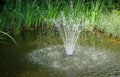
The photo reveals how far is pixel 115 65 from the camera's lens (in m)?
6.06

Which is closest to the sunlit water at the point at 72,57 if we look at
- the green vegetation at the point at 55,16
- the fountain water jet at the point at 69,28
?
the fountain water jet at the point at 69,28

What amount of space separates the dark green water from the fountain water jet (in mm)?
178

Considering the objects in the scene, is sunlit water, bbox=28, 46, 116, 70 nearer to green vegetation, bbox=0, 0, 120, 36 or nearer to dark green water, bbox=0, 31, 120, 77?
dark green water, bbox=0, 31, 120, 77

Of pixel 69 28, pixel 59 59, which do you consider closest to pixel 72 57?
pixel 59 59

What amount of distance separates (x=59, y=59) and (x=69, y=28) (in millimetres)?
2232

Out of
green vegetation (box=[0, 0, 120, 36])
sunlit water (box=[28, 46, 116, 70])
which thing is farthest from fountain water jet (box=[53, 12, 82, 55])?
sunlit water (box=[28, 46, 116, 70])

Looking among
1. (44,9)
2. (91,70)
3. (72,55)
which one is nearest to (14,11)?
(44,9)

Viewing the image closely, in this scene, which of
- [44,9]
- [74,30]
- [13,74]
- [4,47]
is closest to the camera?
[13,74]

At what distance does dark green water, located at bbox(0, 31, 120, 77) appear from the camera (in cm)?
574

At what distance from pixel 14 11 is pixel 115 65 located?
3636mm

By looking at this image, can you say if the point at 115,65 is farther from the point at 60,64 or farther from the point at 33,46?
the point at 33,46

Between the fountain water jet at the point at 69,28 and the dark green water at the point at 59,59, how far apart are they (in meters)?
0.18

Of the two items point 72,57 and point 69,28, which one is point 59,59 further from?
point 69,28

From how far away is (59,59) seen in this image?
642 centimetres
